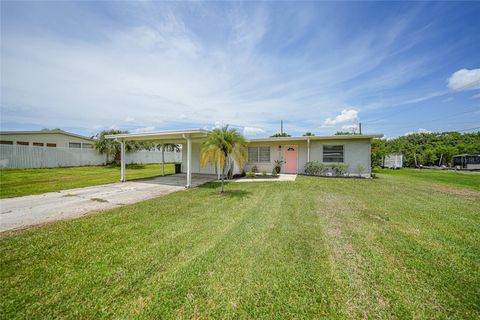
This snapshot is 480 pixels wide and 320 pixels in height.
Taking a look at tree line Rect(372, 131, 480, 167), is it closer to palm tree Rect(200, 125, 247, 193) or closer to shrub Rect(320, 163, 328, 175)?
shrub Rect(320, 163, 328, 175)

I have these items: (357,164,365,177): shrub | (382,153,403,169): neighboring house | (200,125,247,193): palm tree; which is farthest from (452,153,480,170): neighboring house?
(200,125,247,193): palm tree

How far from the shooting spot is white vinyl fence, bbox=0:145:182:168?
534 inches

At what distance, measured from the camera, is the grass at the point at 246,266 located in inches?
81.4

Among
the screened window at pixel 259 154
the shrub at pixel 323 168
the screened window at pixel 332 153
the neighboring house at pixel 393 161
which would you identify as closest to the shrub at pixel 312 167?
the shrub at pixel 323 168

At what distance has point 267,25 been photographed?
8.38 metres

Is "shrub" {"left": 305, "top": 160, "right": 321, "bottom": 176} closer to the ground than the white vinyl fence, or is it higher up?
closer to the ground

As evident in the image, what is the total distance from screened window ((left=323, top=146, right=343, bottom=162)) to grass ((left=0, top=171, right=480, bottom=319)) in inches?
316

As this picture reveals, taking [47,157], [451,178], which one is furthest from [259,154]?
[47,157]

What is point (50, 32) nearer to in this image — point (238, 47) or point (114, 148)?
point (238, 47)

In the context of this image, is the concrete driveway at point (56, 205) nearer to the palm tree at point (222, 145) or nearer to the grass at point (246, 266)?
the grass at point (246, 266)

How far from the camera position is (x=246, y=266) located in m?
2.81

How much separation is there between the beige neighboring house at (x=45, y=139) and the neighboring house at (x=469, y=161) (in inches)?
1729

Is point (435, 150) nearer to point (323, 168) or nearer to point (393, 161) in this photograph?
point (393, 161)

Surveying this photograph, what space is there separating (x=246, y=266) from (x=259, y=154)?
40.4 ft
